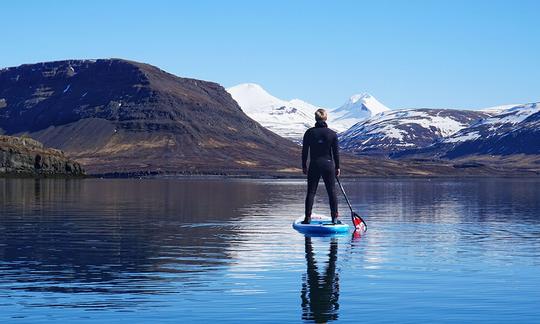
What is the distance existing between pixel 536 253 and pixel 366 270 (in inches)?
334

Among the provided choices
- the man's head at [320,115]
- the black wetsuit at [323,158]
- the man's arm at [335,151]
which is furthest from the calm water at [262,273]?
the man's head at [320,115]

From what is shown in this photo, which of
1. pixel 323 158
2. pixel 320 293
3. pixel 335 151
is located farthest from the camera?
pixel 323 158

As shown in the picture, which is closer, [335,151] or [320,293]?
[320,293]

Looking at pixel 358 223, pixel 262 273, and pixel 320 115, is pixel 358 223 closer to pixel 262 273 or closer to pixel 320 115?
pixel 320 115

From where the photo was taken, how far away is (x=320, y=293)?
22.2 meters

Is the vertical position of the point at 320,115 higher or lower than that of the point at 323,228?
higher

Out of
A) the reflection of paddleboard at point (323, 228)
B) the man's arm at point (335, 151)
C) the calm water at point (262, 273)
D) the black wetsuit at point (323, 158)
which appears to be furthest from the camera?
the reflection of paddleboard at point (323, 228)

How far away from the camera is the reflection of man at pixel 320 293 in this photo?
1953 centimetres

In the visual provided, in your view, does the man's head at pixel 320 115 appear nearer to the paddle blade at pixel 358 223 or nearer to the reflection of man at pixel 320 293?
the paddle blade at pixel 358 223

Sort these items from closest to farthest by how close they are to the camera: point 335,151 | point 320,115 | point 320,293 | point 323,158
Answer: point 320,293 → point 335,151 → point 323,158 → point 320,115

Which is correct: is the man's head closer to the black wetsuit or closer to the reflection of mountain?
the black wetsuit

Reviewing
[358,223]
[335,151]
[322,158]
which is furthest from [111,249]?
[358,223]

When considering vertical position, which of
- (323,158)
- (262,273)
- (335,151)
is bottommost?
(262,273)

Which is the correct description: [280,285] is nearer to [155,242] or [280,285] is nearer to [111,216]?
[155,242]
